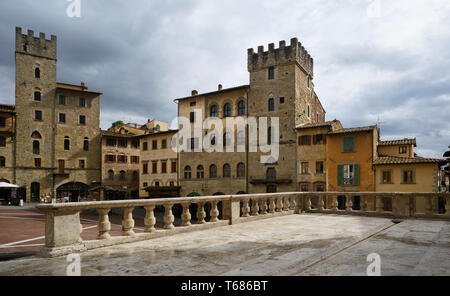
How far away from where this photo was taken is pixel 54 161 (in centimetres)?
4725

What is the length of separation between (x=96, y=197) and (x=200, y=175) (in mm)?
17716

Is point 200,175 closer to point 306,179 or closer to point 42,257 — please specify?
point 306,179

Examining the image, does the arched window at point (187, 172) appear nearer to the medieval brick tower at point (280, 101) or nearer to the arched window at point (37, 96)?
the medieval brick tower at point (280, 101)

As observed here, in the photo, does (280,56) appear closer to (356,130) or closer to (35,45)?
(356,130)

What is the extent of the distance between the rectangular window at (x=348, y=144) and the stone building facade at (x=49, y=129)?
121 feet

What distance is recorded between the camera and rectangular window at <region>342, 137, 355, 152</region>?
31.1 meters

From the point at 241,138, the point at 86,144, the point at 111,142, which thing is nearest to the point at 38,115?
the point at 86,144

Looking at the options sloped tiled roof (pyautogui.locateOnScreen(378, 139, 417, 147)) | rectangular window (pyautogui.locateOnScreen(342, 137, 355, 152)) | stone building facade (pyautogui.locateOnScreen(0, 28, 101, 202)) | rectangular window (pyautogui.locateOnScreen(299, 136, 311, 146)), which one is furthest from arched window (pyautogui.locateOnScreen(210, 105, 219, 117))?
stone building facade (pyautogui.locateOnScreen(0, 28, 101, 202))

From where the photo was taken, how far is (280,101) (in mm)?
36469

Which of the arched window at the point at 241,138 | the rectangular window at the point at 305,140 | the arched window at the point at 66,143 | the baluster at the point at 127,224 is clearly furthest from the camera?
the arched window at the point at 66,143

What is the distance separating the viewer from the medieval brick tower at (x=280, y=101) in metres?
35.0

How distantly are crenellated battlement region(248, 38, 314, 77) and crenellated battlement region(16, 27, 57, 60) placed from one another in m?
30.5

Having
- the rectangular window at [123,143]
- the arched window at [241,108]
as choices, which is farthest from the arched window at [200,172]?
the rectangular window at [123,143]

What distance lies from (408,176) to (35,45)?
50.7 meters
